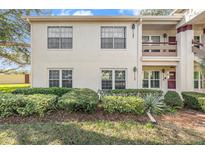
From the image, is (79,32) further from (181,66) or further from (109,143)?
(109,143)

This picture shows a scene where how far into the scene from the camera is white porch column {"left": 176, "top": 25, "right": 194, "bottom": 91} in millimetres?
11906

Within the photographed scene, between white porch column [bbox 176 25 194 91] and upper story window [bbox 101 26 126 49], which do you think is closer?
white porch column [bbox 176 25 194 91]

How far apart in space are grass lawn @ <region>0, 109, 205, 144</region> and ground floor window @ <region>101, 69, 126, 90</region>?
5571mm

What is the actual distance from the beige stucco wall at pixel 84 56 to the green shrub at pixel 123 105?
4.63m

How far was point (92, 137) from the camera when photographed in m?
5.38

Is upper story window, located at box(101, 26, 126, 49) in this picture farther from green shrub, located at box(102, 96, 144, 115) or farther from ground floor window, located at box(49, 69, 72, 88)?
green shrub, located at box(102, 96, 144, 115)

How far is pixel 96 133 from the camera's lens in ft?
18.6

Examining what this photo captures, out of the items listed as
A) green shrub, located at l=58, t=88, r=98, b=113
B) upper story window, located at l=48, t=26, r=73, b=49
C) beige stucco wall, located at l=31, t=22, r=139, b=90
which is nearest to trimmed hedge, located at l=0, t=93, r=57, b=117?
green shrub, located at l=58, t=88, r=98, b=113

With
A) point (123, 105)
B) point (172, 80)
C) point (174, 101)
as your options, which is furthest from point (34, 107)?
point (172, 80)

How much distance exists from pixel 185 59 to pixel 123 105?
24.1 feet

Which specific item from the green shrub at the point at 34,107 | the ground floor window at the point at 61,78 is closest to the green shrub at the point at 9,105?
the green shrub at the point at 34,107
